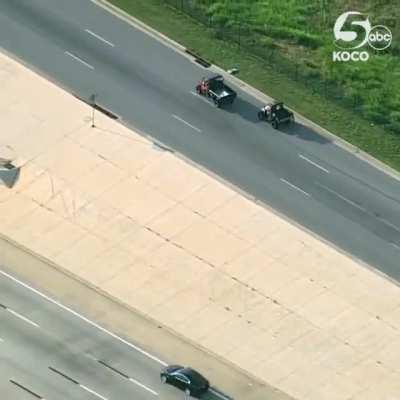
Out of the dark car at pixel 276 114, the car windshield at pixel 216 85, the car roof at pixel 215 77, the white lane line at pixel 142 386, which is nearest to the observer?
the white lane line at pixel 142 386

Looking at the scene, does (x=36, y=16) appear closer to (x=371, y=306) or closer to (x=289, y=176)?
(x=289, y=176)

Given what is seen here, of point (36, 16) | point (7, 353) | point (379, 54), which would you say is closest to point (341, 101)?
point (379, 54)

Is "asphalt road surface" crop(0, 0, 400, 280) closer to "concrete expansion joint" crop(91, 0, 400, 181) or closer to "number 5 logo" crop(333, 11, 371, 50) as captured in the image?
"concrete expansion joint" crop(91, 0, 400, 181)

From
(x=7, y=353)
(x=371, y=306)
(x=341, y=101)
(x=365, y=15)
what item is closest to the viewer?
(x=7, y=353)

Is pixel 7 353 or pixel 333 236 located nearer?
pixel 7 353

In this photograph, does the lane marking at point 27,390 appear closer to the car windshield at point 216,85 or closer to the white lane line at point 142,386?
the white lane line at point 142,386

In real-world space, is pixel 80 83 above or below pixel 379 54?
Answer: below

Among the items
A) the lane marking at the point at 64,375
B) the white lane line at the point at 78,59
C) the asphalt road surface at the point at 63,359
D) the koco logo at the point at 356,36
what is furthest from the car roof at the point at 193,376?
the koco logo at the point at 356,36

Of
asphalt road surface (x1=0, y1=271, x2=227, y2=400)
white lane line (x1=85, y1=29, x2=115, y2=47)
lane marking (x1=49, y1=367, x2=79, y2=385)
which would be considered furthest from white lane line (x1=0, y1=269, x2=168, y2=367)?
white lane line (x1=85, y1=29, x2=115, y2=47)
